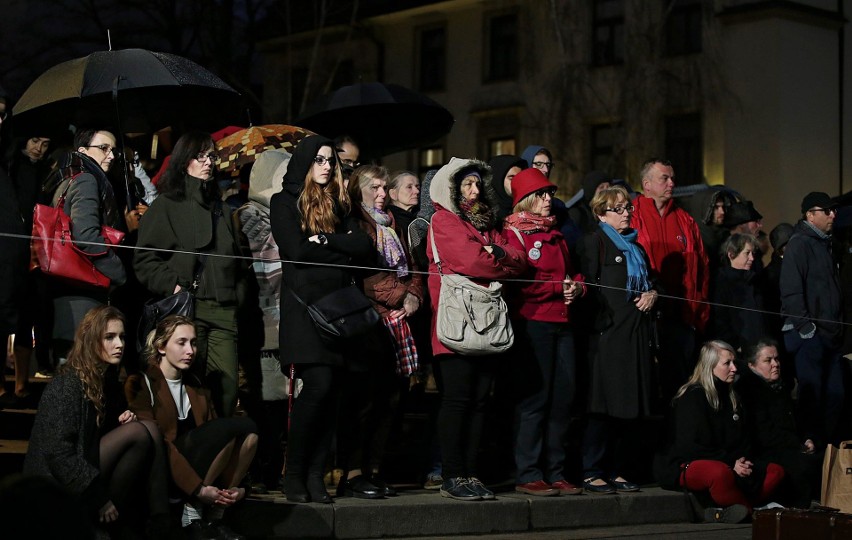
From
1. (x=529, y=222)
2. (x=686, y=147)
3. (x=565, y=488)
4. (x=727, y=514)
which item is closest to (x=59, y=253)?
(x=529, y=222)

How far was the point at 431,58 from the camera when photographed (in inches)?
1569

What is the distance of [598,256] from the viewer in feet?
32.2

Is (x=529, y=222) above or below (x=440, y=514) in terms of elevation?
above

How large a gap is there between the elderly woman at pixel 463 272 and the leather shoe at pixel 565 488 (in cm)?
62

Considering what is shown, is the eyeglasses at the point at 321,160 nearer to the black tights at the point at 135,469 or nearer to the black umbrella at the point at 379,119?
the black tights at the point at 135,469

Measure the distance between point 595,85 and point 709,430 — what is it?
25.9 meters

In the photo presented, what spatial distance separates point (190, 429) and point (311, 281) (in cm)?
109

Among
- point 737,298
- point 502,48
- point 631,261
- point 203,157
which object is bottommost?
point 737,298

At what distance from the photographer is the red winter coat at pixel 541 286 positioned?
9227 mm

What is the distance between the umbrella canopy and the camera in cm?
990

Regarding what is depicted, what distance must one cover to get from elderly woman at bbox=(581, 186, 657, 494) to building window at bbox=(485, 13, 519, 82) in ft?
91.0

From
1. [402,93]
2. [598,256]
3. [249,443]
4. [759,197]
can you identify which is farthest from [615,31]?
[249,443]

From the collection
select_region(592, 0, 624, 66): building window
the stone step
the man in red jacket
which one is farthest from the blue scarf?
select_region(592, 0, 624, 66): building window

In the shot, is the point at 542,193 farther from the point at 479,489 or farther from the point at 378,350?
the point at 479,489
